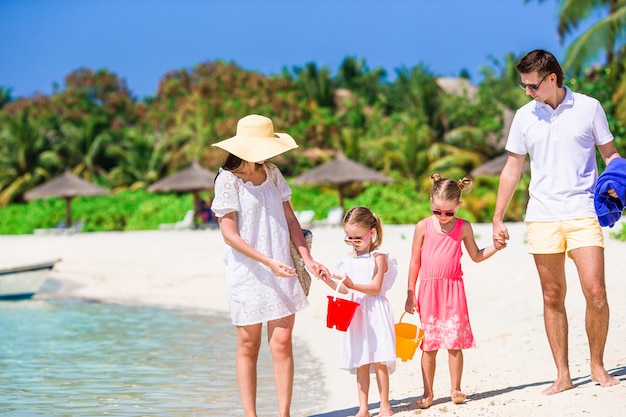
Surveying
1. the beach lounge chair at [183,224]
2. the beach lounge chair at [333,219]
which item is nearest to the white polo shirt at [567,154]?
the beach lounge chair at [333,219]

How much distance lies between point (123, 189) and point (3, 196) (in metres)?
4.58

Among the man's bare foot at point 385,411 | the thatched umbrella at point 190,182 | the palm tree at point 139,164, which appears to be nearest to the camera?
the man's bare foot at point 385,411

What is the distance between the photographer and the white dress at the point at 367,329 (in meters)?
5.06

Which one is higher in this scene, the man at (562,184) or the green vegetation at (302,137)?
the green vegetation at (302,137)

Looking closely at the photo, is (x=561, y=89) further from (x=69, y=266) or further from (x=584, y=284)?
(x=69, y=266)

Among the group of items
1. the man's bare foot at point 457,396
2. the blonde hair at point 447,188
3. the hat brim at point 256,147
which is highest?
the hat brim at point 256,147

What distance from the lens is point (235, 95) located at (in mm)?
37781

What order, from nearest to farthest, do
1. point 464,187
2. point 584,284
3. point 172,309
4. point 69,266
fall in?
point 584,284, point 464,187, point 172,309, point 69,266

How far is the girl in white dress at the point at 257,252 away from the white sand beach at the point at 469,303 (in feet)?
3.31

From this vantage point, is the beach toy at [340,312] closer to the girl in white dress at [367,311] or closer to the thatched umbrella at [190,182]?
the girl in white dress at [367,311]

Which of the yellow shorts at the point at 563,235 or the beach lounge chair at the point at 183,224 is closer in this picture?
the yellow shorts at the point at 563,235

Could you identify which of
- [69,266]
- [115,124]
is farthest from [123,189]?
[69,266]

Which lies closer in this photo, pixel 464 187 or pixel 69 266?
pixel 464 187

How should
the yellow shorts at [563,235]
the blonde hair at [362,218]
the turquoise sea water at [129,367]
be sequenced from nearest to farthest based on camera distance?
the yellow shorts at [563,235], the blonde hair at [362,218], the turquoise sea water at [129,367]
